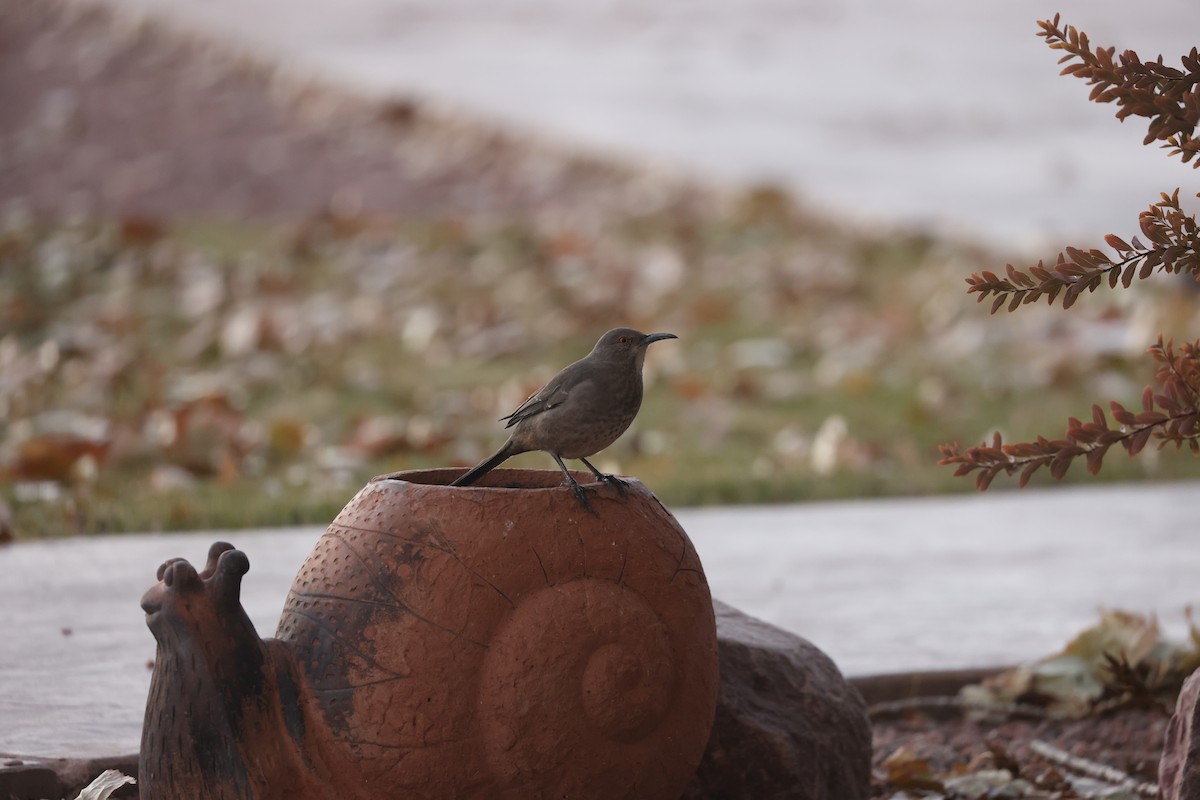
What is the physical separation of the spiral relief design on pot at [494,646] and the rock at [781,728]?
343 millimetres

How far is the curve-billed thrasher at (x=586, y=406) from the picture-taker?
2.09 metres

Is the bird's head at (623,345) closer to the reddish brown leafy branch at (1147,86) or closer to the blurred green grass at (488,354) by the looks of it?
the reddish brown leafy branch at (1147,86)

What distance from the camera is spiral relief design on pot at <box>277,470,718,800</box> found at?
189 cm

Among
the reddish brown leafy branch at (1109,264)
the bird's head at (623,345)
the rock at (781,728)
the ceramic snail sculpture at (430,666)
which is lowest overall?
the rock at (781,728)

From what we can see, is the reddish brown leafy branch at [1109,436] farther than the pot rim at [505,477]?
No

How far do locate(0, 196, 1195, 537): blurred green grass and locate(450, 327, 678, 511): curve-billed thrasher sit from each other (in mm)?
2360

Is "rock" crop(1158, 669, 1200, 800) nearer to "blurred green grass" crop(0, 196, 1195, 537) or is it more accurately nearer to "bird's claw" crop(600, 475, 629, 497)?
"bird's claw" crop(600, 475, 629, 497)

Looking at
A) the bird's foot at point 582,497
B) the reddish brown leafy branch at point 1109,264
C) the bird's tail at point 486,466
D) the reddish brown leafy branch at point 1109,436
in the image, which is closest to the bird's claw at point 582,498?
the bird's foot at point 582,497

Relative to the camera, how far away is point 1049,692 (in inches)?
116

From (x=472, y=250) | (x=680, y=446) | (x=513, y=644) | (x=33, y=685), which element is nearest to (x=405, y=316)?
(x=472, y=250)

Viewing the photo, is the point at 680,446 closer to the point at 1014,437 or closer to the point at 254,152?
the point at 1014,437

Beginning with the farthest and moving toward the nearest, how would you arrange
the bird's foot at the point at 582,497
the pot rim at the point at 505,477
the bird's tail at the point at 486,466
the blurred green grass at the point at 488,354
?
the blurred green grass at the point at 488,354, the pot rim at the point at 505,477, the bird's tail at the point at 486,466, the bird's foot at the point at 582,497

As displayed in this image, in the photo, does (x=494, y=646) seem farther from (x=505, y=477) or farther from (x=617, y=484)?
(x=505, y=477)

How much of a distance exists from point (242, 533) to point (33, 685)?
63.7 inches
